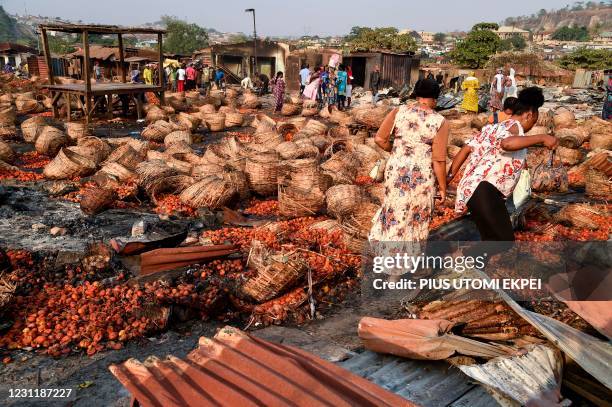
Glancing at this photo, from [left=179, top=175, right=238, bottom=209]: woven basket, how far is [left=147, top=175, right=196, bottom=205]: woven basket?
0.34m

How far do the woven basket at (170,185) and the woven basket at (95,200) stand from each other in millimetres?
599

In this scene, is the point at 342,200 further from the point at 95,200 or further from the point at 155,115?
the point at 155,115

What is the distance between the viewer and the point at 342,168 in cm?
705

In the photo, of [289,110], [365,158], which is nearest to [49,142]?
[365,158]

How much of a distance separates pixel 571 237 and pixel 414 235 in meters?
2.42

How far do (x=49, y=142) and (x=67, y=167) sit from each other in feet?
7.98

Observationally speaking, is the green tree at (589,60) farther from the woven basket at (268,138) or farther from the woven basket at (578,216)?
the woven basket at (578,216)

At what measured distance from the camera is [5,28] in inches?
4124

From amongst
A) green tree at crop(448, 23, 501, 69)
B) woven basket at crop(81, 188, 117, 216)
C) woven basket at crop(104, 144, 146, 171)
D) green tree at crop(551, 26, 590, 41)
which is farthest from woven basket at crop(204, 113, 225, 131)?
green tree at crop(551, 26, 590, 41)

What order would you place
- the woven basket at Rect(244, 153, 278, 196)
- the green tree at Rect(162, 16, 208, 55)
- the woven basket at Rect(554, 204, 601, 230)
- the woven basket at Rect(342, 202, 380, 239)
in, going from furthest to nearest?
the green tree at Rect(162, 16, 208, 55), the woven basket at Rect(244, 153, 278, 196), the woven basket at Rect(554, 204, 601, 230), the woven basket at Rect(342, 202, 380, 239)

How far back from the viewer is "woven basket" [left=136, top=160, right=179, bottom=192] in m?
6.23

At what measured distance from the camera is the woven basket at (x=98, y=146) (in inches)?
311

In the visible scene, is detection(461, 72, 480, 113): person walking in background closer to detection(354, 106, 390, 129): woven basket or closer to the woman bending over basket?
detection(354, 106, 390, 129): woven basket

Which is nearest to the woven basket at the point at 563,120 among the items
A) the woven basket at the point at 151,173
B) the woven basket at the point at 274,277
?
the woven basket at the point at 151,173
